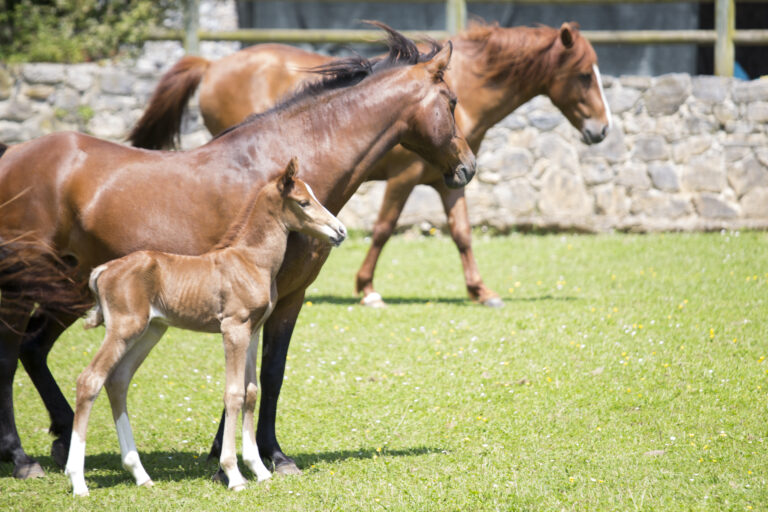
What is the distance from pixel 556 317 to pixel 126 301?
466cm

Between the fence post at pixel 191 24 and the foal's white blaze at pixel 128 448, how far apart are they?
9102 mm

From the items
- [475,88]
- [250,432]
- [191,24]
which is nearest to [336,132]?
[250,432]

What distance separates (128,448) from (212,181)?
1.48m

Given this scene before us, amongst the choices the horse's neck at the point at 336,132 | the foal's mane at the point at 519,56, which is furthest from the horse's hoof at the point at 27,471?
the foal's mane at the point at 519,56

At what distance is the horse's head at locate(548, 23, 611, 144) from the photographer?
28.0ft

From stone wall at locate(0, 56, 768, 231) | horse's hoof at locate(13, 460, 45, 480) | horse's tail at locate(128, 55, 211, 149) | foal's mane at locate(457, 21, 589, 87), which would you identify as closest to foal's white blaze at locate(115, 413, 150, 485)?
horse's hoof at locate(13, 460, 45, 480)

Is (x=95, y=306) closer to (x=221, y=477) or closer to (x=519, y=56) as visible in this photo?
(x=221, y=477)

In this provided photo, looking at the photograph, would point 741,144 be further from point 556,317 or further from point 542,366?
point 542,366

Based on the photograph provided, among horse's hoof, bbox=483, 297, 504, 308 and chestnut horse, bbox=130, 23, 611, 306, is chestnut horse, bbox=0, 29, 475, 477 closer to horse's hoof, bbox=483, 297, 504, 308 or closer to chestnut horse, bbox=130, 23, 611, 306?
chestnut horse, bbox=130, 23, 611, 306

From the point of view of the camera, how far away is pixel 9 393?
16.4 feet

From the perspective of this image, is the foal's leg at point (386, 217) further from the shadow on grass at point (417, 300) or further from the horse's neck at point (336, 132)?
the horse's neck at point (336, 132)

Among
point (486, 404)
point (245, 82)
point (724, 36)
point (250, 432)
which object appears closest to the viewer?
point (250, 432)

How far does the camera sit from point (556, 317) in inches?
311

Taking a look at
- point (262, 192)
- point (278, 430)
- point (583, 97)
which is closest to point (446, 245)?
point (583, 97)
